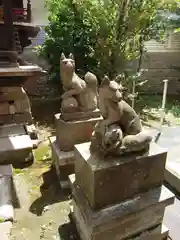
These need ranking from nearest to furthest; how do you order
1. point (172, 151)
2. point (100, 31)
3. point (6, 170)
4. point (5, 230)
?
point (5, 230) → point (6, 170) → point (172, 151) → point (100, 31)

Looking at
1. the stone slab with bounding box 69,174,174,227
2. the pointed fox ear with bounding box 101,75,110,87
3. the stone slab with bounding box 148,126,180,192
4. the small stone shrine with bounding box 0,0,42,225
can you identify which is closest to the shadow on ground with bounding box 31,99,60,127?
the small stone shrine with bounding box 0,0,42,225

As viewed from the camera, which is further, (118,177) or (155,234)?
(155,234)

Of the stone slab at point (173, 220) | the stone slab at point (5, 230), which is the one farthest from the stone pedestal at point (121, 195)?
the stone slab at point (5, 230)

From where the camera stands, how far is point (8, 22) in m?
4.12

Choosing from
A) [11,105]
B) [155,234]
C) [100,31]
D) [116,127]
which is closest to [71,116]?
[116,127]

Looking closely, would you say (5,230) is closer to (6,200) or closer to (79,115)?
(6,200)

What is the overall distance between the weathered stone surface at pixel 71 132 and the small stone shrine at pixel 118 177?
1069 millimetres

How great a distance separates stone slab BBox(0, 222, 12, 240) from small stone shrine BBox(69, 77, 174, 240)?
2.79 ft

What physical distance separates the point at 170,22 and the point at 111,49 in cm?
266

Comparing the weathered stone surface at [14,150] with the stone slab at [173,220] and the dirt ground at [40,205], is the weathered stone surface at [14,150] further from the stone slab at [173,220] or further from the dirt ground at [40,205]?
the stone slab at [173,220]

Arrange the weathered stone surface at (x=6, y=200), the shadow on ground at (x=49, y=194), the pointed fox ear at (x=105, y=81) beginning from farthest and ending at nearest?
1. the shadow on ground at (x=49, y=194)
2. the weathered stone surface at (x=6, y=200)
3. the pointed fox ear at (x=105, y=81)

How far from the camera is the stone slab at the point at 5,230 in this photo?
2.51m

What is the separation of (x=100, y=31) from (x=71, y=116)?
3640 millimetres

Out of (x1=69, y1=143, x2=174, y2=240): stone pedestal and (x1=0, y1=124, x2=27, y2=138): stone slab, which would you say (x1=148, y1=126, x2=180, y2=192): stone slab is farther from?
(x1=0, y1=124, x2=27, y2=138): stone slab
